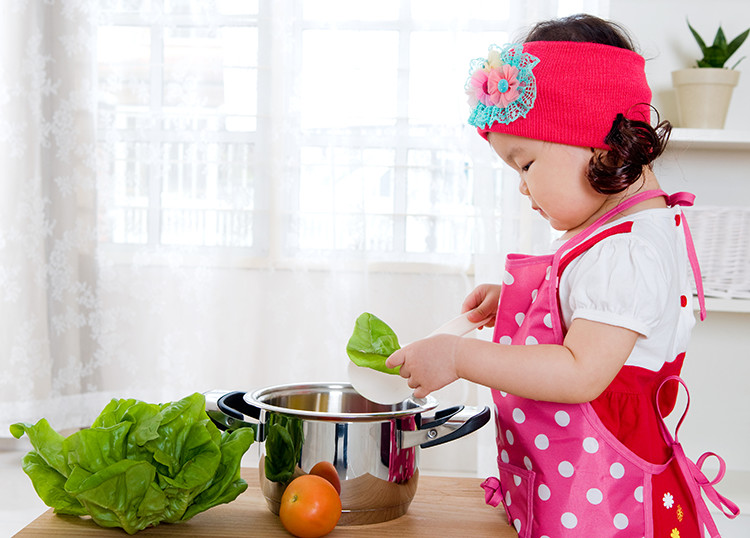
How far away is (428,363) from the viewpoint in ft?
2.65

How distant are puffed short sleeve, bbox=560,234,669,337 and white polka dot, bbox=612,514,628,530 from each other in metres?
0.20

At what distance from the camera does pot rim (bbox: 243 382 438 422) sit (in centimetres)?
79

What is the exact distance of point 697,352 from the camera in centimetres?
189

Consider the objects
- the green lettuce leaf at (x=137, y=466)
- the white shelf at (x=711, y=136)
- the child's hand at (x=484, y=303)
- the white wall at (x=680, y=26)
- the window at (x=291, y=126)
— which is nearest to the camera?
the green lettuce leaf at (x=137, y=466)

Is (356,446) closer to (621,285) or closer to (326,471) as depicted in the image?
(326,471)

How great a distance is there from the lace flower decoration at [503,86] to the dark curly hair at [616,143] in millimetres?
48

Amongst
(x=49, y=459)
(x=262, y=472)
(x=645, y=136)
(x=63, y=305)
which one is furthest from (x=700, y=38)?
(x=63, y=305)

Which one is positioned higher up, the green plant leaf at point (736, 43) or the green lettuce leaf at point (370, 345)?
the green plant leaf at point (736, 43)

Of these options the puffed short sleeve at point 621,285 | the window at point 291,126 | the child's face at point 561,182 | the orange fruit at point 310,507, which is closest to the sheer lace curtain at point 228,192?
the window at point 291,126

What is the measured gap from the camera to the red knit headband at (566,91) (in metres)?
0.88

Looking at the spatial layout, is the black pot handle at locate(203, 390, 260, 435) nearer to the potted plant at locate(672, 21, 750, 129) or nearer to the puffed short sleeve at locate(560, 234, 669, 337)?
the puffed short sleeve at locate(560, 234, 669, 337)

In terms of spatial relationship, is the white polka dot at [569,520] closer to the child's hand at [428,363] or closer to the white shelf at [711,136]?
the child's hand at [428,363]

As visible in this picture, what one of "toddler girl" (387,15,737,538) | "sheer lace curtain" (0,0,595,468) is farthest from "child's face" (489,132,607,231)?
"sheer lace curtain" (0,0,595,468)

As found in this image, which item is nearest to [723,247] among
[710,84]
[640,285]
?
[710,84]
